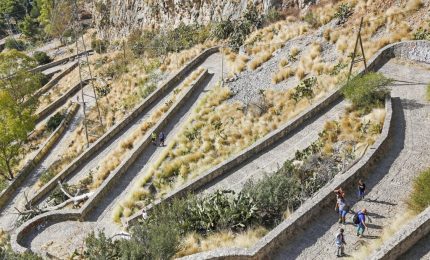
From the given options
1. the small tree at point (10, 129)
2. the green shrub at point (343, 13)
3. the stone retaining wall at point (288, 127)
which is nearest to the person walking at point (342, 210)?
the stone retaining wall at point (288, 127)

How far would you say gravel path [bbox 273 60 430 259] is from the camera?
456 inches

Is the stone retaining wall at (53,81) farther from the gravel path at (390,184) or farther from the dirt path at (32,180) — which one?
the gravel path at (390,184)

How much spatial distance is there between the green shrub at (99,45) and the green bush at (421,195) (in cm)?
4406

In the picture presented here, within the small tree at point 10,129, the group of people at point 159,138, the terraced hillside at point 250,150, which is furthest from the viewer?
the small tree at point 10,129

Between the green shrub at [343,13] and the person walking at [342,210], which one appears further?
the green shrub at [343,13]

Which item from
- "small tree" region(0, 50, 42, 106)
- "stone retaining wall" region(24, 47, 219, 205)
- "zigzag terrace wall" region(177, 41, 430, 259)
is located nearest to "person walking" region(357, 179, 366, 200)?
"zigzag terrace wall" region(177, 41, 430, 259)

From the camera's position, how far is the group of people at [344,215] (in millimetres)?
11039

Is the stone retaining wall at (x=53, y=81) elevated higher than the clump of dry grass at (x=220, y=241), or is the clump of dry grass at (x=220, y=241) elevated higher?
the clump of dry grass at (x=220, y=241)

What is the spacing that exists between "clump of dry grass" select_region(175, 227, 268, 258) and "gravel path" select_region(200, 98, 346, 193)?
117 inches

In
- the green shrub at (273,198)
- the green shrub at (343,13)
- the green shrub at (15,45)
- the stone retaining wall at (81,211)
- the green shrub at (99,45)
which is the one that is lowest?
the green shrub at (15,45)

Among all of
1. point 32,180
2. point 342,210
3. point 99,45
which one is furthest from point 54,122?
point 342,210

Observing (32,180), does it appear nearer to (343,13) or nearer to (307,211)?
(307,211)

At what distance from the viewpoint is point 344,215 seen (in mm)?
12164

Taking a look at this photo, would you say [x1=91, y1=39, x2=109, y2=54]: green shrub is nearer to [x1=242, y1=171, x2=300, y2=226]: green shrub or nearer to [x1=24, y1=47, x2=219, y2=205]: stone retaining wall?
[x1=24, y1=47, x2=219, y2=205]: stone retaining wall
